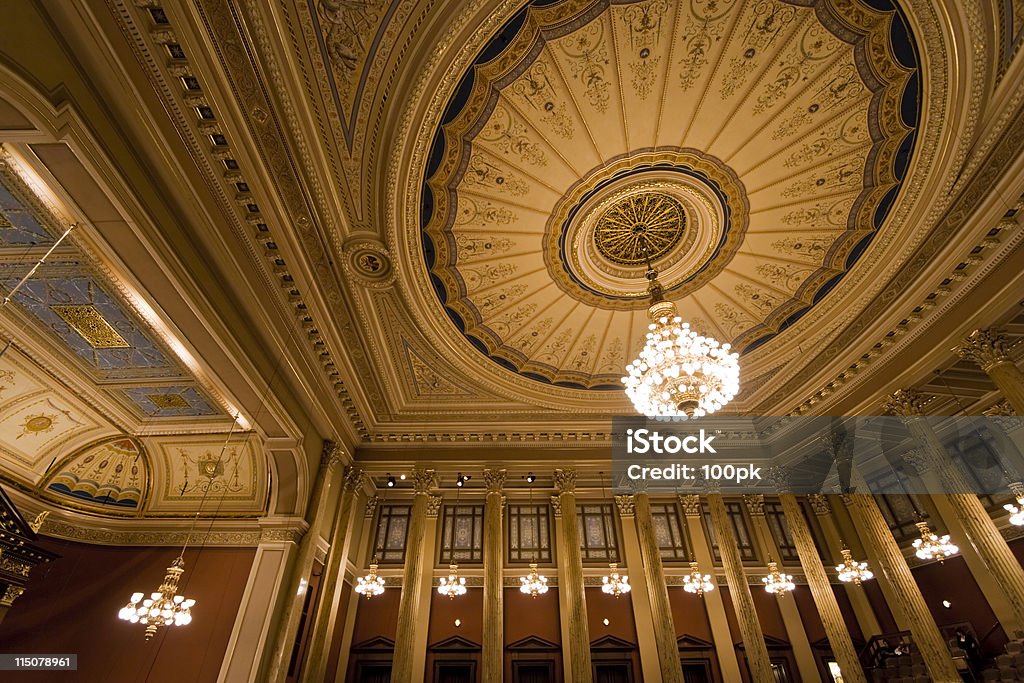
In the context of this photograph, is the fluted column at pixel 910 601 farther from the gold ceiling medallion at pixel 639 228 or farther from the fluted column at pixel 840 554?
the gold ceiling medallion at pixel 639 228

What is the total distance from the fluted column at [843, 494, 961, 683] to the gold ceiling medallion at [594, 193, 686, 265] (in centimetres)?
651

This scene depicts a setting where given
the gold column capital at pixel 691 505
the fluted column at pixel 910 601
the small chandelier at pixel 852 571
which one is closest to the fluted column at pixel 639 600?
the gold column capital at pixel 691 505

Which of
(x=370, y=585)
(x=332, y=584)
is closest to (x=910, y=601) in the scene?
(x=370, y=585)

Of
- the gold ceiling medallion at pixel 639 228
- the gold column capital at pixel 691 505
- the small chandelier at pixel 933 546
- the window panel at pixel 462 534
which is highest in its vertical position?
the gold ceiling medallion at pixel 639 228

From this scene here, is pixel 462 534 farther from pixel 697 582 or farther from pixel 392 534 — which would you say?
pixel 697 582

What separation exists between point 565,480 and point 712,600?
450 centimetres

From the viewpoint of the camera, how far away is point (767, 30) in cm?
520

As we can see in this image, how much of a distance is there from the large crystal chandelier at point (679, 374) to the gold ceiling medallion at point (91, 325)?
279 inches

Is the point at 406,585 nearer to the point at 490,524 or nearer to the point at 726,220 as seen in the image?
the point at 490,524

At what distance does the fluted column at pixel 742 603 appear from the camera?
8.41 m

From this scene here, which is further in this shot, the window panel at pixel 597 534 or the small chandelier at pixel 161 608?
the window panel at pixel 597 534

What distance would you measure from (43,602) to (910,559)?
1792cm

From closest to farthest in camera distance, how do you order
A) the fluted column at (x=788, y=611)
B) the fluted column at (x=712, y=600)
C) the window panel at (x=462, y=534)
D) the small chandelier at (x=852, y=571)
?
the small chandelier at (x=852, y=571)
the fluted column at (x=712, y=600)
the fluted column at (x=788, y=611)
the window panel at (x=462, y=534)

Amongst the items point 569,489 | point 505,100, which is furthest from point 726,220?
point 569,489
